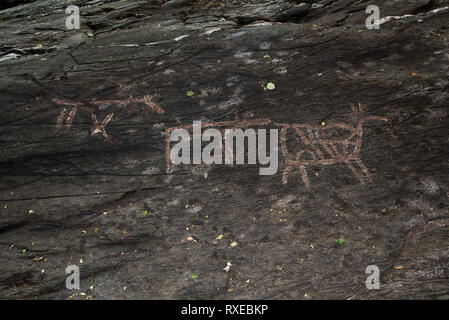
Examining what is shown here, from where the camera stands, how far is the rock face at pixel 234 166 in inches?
160

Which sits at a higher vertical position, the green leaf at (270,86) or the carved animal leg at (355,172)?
the green leaf at (270,86)

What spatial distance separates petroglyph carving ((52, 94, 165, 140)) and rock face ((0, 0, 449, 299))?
0.07 ft

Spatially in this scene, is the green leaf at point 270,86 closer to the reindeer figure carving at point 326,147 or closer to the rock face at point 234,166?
the rock face at point 234,166

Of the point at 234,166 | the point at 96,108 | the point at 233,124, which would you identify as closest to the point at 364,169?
the point at 234,166

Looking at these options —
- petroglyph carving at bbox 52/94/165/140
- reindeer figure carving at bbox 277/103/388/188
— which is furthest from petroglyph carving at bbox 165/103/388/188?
petroglyph carving at bbox 52/94/165/140

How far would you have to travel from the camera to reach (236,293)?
154 inches

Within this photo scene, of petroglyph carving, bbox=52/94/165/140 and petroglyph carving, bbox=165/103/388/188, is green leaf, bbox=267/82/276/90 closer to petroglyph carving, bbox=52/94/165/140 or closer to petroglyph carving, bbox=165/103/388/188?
petroglyph carving, bbox=165/103/388/188

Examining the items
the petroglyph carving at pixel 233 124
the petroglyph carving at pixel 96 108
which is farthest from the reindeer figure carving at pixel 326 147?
the petroglyph carving at pixel 96 108

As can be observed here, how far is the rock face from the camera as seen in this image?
407 cm

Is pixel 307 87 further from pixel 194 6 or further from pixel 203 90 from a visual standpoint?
pixel 194 6

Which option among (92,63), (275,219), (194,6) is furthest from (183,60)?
(275,219)

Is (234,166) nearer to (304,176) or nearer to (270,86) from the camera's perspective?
(304,176)

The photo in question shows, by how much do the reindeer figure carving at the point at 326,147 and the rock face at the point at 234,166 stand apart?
0.06 feet

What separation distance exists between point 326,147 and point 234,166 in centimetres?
131
